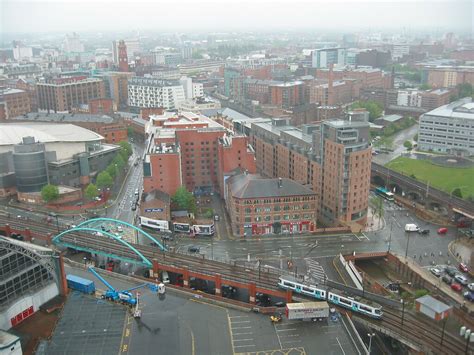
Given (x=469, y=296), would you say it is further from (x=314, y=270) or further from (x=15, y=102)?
(x=15, y=102)

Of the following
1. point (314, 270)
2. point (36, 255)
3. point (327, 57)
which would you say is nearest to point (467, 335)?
point (314, 270)

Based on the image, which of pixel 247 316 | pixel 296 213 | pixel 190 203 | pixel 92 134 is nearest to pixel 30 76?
pixel 92 134

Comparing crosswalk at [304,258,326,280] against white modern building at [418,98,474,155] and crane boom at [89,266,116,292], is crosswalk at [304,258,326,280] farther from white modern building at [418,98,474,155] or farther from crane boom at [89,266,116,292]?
white modern building at [418,98,474,155]

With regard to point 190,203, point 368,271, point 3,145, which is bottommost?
point 368,271

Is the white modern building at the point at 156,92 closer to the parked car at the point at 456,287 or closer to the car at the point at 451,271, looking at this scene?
the car at the point at 451,271

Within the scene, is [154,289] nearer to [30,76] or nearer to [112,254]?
[112,254]

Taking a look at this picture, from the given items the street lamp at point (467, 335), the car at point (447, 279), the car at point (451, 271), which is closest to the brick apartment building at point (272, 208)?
the car at point (451, 271)
